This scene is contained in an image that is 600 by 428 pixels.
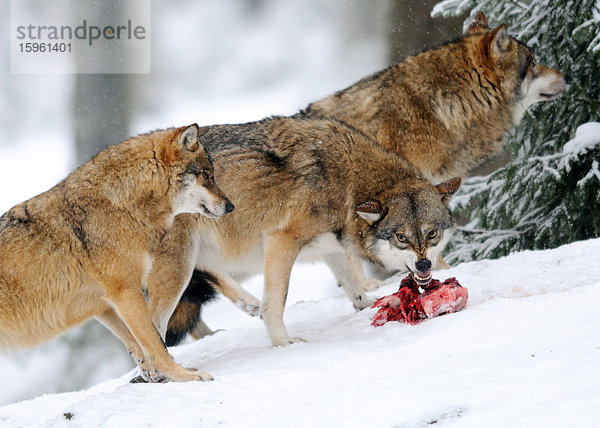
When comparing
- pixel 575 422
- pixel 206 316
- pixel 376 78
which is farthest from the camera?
pixel 206 316

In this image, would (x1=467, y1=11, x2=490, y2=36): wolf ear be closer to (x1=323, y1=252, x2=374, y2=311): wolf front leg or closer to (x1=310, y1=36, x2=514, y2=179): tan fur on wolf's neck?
(x1=310, y1=36, x2=514, y2=179): tan fur on wolf's neck

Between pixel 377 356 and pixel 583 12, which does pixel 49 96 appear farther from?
pixel 377 356

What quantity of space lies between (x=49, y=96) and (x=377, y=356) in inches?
431

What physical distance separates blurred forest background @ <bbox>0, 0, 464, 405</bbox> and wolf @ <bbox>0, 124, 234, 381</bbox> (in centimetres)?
709

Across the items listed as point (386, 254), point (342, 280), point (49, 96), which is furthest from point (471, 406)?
point (49, 96)

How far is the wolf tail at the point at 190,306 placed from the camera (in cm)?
661

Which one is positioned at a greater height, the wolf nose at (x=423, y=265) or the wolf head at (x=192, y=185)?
the wolf head at (x=192, y=185)

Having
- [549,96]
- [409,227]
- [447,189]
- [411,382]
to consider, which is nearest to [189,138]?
[409,227]

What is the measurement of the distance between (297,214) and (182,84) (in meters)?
10.3

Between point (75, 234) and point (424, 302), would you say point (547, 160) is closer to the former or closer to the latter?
point (424, 302)

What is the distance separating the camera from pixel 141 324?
4.95 m

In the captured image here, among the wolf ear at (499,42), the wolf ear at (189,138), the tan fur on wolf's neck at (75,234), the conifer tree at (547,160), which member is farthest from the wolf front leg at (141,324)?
the conifer tree at (547,160)

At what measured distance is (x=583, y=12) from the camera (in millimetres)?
7875

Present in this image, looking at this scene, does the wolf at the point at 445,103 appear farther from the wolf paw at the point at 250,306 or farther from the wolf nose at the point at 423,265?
the wolf nose at the point at 423,265
